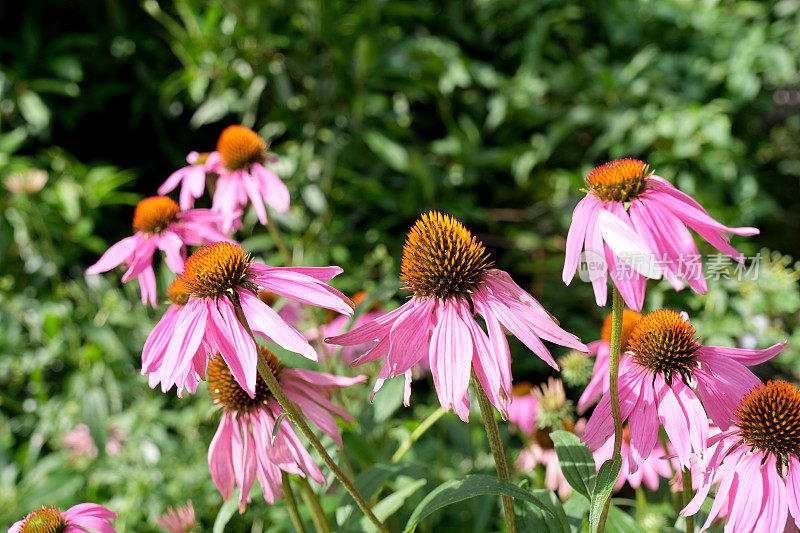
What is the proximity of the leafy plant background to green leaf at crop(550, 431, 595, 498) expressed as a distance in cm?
100

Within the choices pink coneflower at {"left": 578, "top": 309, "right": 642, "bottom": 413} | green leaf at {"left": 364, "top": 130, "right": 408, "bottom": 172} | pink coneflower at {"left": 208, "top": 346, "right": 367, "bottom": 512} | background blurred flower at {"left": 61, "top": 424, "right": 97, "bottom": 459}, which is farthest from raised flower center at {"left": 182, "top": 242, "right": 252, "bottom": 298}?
green leaf at {"left": 364, "top": 130, "right": 408, "bottom": 172}

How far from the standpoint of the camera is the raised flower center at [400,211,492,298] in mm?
608

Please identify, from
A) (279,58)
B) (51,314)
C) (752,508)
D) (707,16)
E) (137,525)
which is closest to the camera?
(752,508)

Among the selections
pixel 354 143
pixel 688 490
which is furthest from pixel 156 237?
pixel 354 143

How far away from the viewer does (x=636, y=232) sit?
0.54 metres

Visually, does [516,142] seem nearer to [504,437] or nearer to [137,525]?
[504,437]

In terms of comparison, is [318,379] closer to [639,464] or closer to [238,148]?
[639,464]

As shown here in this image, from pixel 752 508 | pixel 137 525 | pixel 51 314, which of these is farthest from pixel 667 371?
pixel 51 314

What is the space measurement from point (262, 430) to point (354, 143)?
1.54 meters

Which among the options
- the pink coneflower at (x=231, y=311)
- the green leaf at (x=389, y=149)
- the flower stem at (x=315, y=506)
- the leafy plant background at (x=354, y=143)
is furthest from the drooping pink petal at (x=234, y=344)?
the green leaf at (x=389, y=149)

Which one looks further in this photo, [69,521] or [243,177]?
[243,177]

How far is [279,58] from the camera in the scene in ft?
6.70

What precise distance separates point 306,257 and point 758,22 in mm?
1885

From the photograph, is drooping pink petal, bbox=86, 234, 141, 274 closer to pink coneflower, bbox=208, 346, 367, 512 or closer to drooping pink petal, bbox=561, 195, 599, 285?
pink coneflower, bbox=208, 346, 367, 512
